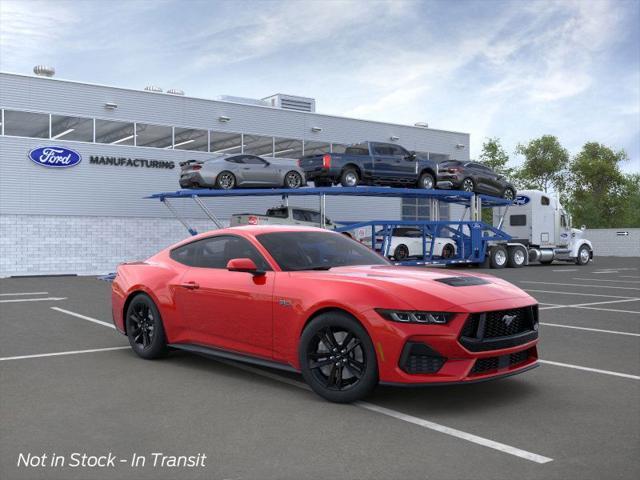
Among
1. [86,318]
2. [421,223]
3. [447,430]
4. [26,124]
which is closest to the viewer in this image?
[447,430]

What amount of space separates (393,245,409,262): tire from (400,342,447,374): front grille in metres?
19.0

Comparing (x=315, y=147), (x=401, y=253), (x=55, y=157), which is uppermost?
(x=315, y=147)

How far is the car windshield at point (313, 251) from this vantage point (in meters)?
6.02

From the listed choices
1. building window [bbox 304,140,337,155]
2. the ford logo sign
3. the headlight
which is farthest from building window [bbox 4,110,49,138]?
the headlight

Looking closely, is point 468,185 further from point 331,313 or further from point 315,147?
point 331,313

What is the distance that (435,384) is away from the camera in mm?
4906

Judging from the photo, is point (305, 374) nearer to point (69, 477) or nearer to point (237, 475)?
point (237, 475)

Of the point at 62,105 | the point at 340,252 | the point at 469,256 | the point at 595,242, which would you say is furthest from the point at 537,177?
the point at 340,252

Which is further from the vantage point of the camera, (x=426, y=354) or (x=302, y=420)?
(x=426, y=354)

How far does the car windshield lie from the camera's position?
19.7 ft

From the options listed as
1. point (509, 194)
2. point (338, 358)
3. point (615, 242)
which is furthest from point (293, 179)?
point (615, 242)

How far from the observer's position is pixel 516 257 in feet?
91.4

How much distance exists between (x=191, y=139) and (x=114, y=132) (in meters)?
3.29

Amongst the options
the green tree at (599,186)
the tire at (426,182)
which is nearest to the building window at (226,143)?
the tire at (426,182)
